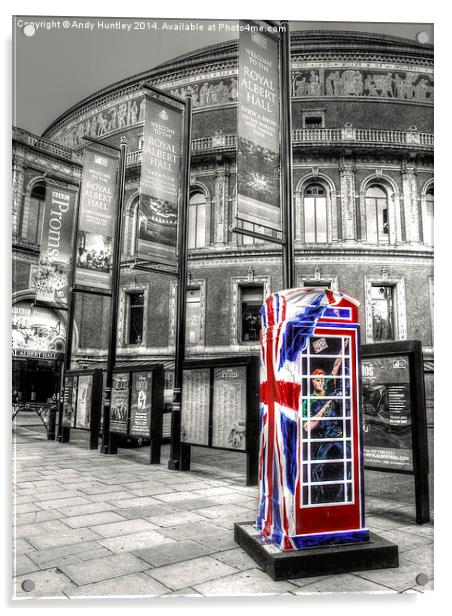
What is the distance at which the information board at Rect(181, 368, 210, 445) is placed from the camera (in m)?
7.63

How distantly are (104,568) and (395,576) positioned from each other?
6.97 ft

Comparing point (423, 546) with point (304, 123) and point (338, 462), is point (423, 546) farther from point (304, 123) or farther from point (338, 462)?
point (304, 123)

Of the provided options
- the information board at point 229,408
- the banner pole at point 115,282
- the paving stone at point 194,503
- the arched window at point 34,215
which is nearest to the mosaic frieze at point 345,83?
the banner pole at point 115,282

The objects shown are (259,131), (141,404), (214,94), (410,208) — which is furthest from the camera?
(214,94)

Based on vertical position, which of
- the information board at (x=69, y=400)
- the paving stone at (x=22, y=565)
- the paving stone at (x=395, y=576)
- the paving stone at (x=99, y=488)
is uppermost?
the information board at (x=69, y=400)

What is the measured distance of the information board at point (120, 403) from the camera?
930 centimetres

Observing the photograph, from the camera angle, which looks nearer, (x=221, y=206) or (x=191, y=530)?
(x=191, y=530)

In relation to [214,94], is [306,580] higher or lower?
lower

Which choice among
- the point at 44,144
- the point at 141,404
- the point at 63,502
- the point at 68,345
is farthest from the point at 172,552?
the point at 68,345

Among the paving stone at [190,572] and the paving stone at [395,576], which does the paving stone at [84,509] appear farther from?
the paving stone at [395,576]

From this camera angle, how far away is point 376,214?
17609 mm

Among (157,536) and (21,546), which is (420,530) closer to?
(157,536)

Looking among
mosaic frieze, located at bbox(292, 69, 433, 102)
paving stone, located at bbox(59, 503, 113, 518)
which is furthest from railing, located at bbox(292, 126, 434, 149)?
paving stone, located at bbox(59, 503, 113, 518)

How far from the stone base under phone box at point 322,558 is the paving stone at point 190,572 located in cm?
29
